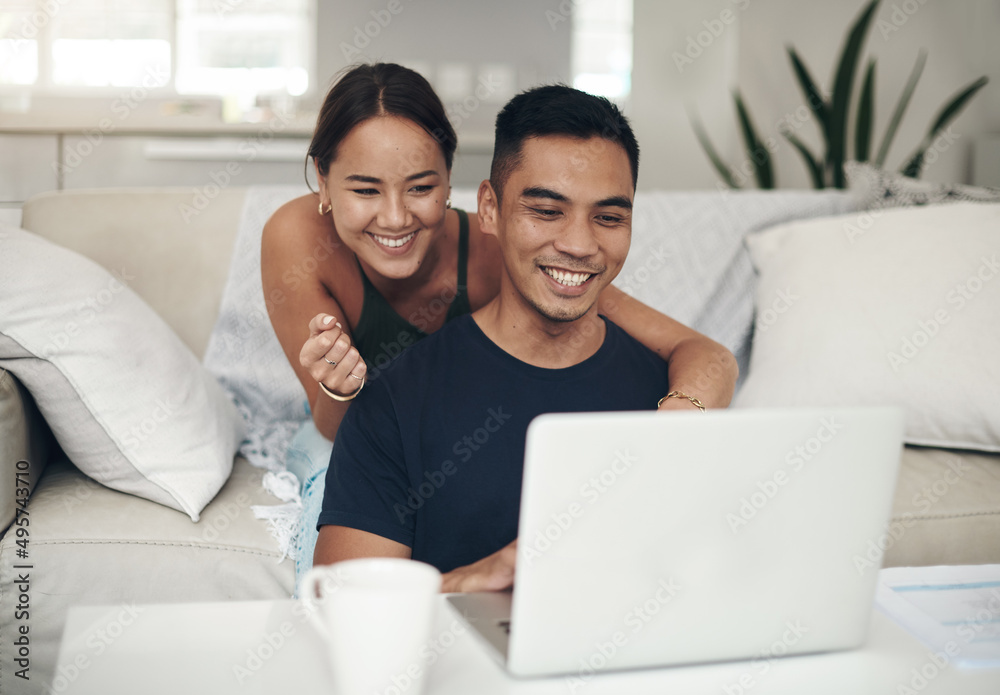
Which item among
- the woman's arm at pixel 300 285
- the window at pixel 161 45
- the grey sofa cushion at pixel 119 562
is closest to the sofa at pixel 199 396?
the grey sofa cushion at pixel 119 562

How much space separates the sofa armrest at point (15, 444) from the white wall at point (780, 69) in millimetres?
3382

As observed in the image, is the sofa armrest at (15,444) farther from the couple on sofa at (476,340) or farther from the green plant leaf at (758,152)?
the green plant leaf at (758,152)

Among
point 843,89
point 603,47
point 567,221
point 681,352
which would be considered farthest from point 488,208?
point 603,47

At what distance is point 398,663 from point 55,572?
86 cm

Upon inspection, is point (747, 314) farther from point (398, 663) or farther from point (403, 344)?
point (398, 663)

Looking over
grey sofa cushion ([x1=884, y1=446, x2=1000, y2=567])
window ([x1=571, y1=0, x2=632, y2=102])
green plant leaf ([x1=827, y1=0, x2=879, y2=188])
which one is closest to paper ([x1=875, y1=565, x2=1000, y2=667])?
grey sofa cushion ([x1=884, y1=446, x2=1000, y2=567])

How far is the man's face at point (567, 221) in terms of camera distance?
3.50 feet

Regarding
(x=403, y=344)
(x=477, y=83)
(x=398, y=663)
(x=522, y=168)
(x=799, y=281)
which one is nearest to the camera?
(x=398, y=663)

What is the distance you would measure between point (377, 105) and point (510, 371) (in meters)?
0.47

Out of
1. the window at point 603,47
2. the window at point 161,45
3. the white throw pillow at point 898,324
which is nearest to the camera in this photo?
A: the white throw pillow at point 898,324

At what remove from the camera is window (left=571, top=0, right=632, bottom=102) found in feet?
13.5

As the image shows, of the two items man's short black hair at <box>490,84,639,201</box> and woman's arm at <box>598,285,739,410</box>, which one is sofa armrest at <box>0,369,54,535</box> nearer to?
man's short black hair at <box>490,84,639,201</box>

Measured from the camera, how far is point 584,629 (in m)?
0.61

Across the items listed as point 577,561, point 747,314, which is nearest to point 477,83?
point 747,314
